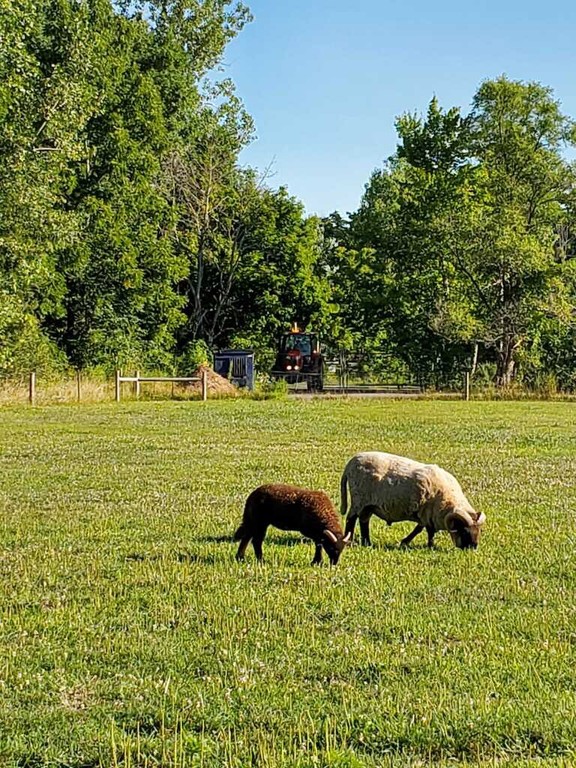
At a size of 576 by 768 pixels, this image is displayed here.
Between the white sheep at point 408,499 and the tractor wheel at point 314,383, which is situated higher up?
the white sheep at point 408,499

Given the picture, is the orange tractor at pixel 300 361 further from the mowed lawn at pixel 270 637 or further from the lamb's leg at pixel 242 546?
the lamb's leg at pixel 242 546

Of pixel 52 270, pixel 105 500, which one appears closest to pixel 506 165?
pixel 52 270

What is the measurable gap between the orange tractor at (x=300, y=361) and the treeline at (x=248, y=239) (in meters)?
2.20

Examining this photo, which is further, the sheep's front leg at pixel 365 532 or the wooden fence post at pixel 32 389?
the wooden fence post at pixel 32 389

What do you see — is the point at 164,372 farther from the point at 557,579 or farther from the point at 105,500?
the point at 557,579

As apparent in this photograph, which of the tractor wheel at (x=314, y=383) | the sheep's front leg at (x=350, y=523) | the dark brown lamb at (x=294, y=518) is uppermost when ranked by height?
the dark brown lamb at (x=294, y=518)

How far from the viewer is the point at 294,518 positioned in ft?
27.9

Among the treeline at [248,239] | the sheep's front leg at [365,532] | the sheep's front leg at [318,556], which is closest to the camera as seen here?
the sheep's front leg at [318,556]

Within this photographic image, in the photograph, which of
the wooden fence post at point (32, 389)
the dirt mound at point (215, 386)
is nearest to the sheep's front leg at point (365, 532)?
the wooden fence post at point (32, 389)

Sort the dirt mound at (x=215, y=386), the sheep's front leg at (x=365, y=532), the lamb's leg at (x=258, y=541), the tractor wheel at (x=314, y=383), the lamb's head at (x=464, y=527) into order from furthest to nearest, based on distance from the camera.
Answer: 1. the tractor wheel at (x=314, y=383)
2. the dirt mound at (x=215, y=386)
3. the sheep's front leg at (x=365, y=532)
4. the lamb's head at (x=464, y=527)
5. the lamb's leg at (x=258, y=541)

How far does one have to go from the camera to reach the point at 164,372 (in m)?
48.9

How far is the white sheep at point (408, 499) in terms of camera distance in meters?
9.50

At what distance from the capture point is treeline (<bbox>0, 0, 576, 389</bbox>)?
144 feet

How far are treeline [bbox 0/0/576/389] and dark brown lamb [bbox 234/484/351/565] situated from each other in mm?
28152
